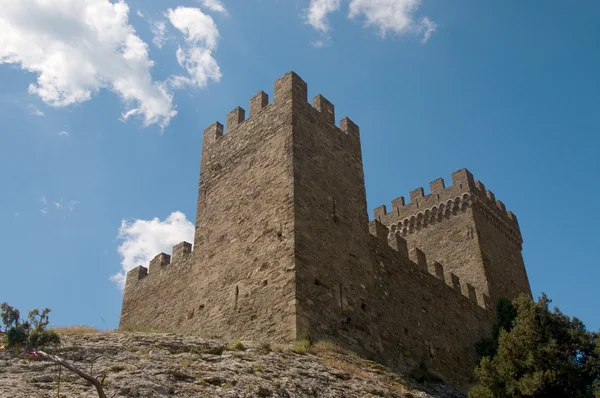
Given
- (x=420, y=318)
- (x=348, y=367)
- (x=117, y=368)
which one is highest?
(x=420, y=318)

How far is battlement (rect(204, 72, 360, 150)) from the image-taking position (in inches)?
653

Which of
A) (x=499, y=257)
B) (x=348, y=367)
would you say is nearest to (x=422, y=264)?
(x=499, y=257)

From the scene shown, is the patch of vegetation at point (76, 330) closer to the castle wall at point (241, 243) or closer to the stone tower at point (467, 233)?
the castle wall at point (241, 243)

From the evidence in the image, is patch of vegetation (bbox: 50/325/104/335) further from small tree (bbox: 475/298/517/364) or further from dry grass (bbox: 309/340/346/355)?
small tree (bbox: 475/298/517/364)

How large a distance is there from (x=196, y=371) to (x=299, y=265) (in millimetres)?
4120

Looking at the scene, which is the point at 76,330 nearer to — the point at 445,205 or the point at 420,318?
the point at 420,318

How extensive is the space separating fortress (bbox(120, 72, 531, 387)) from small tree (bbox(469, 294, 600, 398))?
9.12ft

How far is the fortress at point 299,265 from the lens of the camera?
44.7ft

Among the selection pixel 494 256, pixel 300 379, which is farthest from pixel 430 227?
pixel 300 379

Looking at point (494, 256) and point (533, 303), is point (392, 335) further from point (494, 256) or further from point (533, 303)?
point (494, 256)

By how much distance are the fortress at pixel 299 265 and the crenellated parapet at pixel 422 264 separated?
0.05m

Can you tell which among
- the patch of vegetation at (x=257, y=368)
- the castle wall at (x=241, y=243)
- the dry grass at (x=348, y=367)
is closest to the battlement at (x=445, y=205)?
the castle wall at (x=241, y=243)

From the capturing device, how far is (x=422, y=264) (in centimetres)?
1861

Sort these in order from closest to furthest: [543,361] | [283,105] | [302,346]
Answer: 1. [302,346]
2. [543,361]
3. [283,105]
